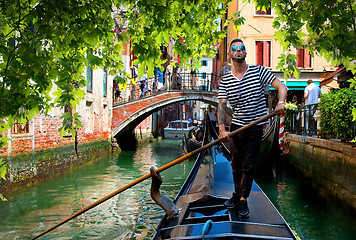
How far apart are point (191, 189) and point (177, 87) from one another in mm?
7999

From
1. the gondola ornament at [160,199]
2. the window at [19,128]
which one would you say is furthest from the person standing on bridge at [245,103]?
the window at [19,128]

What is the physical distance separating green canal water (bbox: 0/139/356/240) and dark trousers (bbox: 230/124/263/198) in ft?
4.37

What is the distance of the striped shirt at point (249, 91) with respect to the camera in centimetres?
195

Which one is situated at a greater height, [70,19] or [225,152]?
[70,19]

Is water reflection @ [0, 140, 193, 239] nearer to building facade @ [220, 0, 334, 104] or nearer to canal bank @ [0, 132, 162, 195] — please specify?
canal bank @ [0, 132, 162, 195]

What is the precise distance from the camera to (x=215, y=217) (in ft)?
6.61

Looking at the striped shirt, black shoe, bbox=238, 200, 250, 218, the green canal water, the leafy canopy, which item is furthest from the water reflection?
the striped shirt

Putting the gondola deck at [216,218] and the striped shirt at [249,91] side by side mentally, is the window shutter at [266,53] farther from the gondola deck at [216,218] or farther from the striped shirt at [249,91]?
the striped shirt at [249,91]

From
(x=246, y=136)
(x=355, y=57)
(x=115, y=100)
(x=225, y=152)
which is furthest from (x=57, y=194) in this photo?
(x=115, y=100)

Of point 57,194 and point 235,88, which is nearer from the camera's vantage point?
point 235,88

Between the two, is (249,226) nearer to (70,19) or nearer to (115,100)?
(70,19)

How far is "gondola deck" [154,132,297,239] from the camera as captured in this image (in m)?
1.70

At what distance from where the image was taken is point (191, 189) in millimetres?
2701

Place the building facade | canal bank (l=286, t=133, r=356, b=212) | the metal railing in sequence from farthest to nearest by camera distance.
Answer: the building facade
the metal railing
canal bank (l=286, t=133, r=356, b=212)
